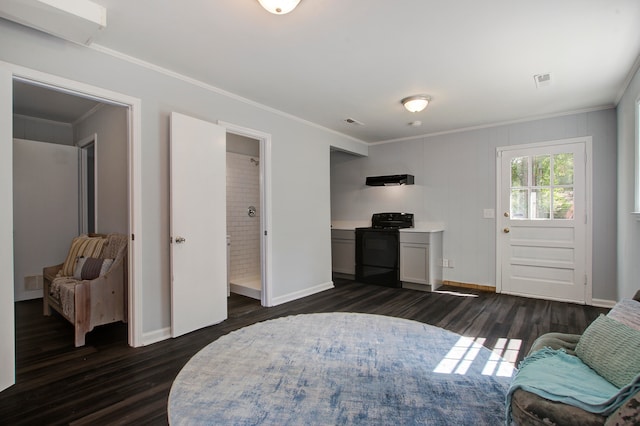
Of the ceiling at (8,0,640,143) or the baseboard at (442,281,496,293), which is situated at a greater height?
the ceiling at (8,0,640,143)

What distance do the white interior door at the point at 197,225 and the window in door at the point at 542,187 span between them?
3942 mm

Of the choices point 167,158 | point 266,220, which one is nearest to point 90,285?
point 167,158

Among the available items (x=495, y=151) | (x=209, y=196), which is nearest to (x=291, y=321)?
(x=209, y=196)

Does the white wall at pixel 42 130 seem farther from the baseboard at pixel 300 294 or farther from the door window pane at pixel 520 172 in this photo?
the door window pane at pixel 520 172

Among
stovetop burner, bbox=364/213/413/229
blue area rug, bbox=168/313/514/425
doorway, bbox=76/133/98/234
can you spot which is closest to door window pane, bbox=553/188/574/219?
stovetop burner, bbox=364/213/413/229

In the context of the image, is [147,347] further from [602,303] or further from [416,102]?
[602,303]

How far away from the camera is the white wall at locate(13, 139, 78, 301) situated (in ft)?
14.2

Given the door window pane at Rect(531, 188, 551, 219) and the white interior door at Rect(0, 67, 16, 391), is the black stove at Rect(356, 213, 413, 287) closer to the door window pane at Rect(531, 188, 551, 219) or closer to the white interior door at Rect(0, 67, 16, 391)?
the door window pane at Rect(531, 188, 551, 219)

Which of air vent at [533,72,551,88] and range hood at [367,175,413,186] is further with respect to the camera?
range hood at [367,175,413,186]

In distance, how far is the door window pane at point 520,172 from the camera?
450 cm

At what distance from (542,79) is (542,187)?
1751 mm

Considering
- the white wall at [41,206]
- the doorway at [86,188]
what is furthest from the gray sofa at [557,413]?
the white wall at [41,206]

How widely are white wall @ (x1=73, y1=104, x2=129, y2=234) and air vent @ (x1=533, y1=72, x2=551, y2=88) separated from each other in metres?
4.13

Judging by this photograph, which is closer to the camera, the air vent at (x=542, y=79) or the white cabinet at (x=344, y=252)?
the air vent at (x=542, y=79)
